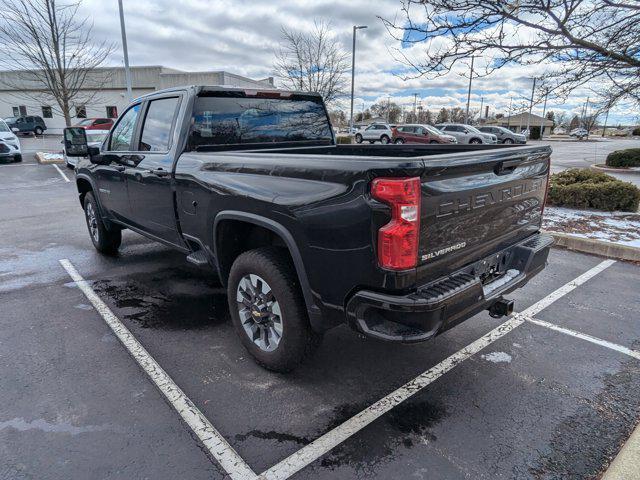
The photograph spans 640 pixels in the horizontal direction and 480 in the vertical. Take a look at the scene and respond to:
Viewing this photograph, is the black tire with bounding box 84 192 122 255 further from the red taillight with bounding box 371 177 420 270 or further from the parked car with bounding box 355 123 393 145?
the parked car with bounding box 355 123 393 145

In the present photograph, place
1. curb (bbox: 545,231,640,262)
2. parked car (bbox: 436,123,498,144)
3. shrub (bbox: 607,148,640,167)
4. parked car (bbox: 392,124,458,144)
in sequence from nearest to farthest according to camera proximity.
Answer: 1. curb (bbox: 545,231,640,262)
2. shrub (bbox: 607,148,640,167)
3. parked car (bbox: 392,124,458,144)
4. parked car (bbox: 436,123,498,144)

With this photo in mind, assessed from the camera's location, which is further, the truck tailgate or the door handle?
the door handle

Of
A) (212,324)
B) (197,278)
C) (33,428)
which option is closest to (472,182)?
(212,324)

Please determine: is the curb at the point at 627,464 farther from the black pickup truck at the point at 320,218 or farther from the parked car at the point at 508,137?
the parked car at the point at 508,137

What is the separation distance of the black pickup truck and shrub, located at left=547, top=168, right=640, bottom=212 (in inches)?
220

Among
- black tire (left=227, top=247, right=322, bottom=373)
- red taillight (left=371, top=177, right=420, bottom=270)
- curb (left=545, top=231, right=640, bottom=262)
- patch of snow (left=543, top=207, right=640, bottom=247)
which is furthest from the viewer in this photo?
patch of snow (left=543, top=207, right=640, bottom=247)

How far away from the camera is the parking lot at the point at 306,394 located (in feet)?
7.68

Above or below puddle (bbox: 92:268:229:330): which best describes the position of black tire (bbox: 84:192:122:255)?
above

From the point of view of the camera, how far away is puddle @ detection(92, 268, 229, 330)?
405 cm

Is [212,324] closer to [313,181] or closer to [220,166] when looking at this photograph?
[220,166]

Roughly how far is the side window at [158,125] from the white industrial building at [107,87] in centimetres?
3435

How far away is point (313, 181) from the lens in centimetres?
254

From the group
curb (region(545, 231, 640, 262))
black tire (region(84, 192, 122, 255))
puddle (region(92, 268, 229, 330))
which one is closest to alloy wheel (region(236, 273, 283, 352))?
puddle (region(92, 268, 229, 330))

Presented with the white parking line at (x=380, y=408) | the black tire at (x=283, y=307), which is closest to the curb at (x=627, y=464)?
the white parking line at (x=380, y=408)
